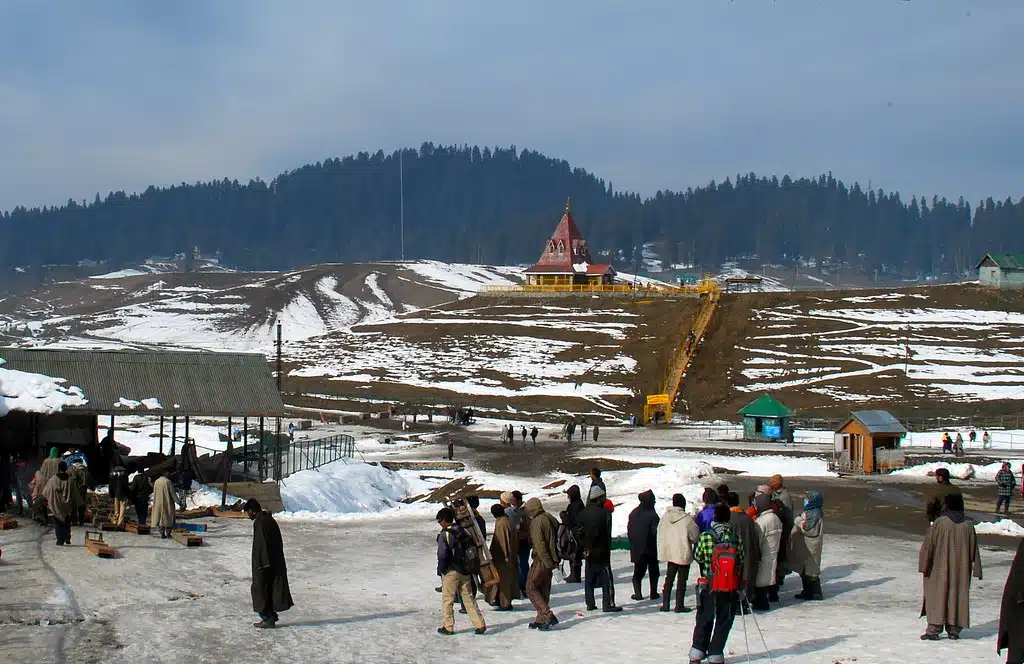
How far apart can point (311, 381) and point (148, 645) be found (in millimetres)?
67845

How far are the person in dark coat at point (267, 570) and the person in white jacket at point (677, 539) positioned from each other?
4912mm

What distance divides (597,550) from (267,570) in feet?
14.3

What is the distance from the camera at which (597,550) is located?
1472 centimetres

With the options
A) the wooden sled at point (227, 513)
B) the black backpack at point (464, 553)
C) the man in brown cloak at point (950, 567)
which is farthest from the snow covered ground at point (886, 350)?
the black backpack at point (464, 553)

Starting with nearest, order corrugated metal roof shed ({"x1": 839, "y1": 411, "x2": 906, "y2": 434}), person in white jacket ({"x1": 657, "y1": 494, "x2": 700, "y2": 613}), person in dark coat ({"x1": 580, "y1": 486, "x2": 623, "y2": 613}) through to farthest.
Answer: person in white jacket ({"x1": 657, "y1": 494, "x2": 700, "y2": 613}) → person in dark coat ({"x1": 580, "y1": 486, "x2": 623, "y2": 613}) → corrugated metal roof shed ({"x1": 839, "y1": 411, "x2": 906, "y2": 434})

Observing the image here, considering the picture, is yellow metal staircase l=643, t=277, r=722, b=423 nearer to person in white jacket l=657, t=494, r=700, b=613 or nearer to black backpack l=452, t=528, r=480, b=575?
person in white jacket l=657, t=494, r=700, b=613

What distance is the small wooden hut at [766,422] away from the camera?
2008 inches

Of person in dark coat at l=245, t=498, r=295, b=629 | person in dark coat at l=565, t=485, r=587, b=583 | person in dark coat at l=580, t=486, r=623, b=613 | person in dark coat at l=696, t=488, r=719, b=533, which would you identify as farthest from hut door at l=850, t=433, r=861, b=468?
person in dark coat at l=245, t=498, r=295, b=629

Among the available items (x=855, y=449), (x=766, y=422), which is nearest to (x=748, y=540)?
(x=855, y=449)

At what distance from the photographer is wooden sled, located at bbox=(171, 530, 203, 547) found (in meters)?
19.7

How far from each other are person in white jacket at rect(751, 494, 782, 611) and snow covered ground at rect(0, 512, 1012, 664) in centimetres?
30

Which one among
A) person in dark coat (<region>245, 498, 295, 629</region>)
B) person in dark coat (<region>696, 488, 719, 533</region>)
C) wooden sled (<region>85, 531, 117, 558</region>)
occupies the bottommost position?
wooden sled (<region>85, 531, 117, 558</region>)

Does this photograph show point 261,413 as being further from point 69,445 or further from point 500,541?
point 500,541

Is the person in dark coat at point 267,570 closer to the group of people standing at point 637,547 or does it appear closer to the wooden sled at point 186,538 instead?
the group of people standing at point 637,547
